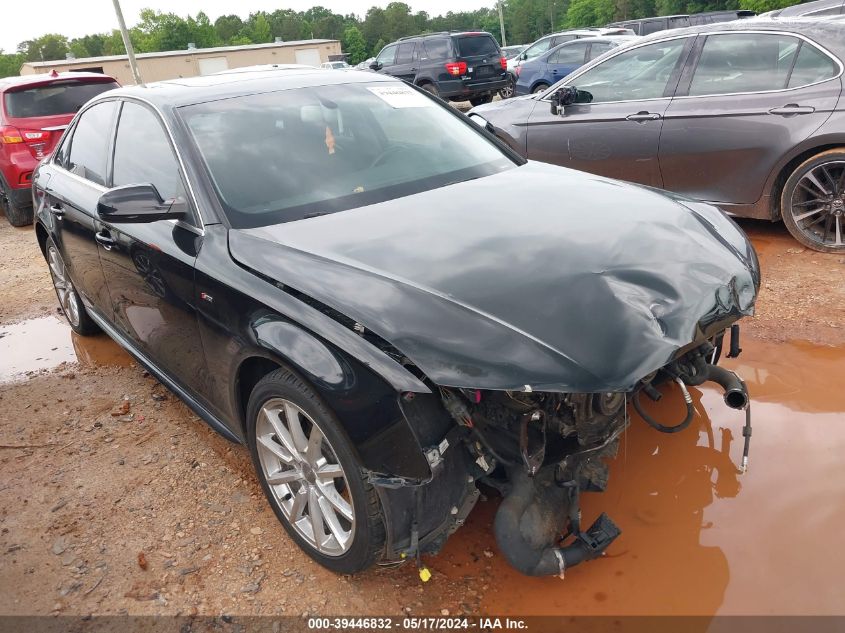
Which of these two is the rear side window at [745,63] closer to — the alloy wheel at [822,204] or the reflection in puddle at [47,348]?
the alloy wheel at [822,204]

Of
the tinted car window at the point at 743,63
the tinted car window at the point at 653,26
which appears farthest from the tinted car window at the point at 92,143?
the tinted car window at the point at 653,26

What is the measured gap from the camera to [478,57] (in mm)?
15875

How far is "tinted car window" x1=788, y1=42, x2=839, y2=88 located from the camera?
479 centimetres

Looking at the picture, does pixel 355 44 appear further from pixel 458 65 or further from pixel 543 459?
pixel 543 459

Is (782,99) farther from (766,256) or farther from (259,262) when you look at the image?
(259,262)

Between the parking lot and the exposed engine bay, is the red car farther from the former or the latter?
the exposed engine bay

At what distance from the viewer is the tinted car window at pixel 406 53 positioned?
16612 mm

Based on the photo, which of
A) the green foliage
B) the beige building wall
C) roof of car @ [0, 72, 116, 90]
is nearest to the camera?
roof of car @ [0, 72, 116, 90]

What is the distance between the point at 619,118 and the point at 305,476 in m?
4.49

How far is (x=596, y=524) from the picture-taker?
2.40 m

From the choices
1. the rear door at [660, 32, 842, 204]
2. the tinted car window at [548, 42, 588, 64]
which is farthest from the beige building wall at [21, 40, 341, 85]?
the rear door at [660, 32, 842, 204]

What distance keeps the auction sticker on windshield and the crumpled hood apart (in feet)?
3.05

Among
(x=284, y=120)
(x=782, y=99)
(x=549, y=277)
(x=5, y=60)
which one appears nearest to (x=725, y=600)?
(x=549, y=277)

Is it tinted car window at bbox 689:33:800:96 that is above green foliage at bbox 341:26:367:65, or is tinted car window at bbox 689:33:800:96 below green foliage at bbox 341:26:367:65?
below
